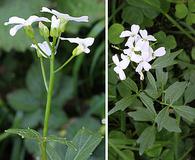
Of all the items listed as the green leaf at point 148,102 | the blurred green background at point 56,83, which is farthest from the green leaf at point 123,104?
the blurred green background at point 56,83

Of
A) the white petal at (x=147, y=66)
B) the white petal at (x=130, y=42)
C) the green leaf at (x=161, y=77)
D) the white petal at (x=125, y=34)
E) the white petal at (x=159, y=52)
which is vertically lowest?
the green leaf at (x=161, y=77)

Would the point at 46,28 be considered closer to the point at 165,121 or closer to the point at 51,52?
the point at 51,52

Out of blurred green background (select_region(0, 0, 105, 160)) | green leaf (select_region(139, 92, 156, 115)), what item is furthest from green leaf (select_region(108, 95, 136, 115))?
Result: blurred green background (select_region(0, 0, 105, 160))

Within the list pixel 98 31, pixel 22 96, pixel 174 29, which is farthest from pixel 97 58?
pixel 174 29

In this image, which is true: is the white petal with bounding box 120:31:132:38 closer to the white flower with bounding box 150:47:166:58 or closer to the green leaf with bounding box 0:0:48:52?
the white flower with bounding box 150:47:166:58

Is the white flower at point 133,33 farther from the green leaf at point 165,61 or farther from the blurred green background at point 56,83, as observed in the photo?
the blurred green background at point 56,83
